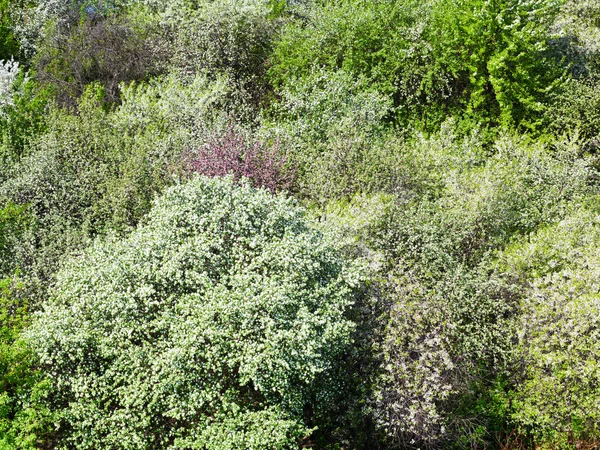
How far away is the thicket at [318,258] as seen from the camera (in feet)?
38.7

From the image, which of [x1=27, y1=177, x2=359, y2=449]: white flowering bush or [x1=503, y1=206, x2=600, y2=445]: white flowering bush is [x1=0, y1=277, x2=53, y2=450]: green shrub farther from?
[x1=503, y1=206, x2=600, y2=445]: white flowering bush

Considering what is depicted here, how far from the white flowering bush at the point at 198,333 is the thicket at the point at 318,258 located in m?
0.07

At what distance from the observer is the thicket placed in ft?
38.7

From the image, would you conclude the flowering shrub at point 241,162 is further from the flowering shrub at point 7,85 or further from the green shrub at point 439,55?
the flowering shrub at point 7,85

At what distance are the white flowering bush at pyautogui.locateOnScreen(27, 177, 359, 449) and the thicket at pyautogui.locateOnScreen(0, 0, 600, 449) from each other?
0.07 m

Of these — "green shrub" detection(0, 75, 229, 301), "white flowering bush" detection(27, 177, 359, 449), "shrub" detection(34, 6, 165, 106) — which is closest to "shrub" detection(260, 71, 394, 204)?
"green shrub" detection(0, 75, 229, 301)

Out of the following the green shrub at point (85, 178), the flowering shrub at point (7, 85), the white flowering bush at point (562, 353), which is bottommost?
the white flowering bush at point (562, 353)

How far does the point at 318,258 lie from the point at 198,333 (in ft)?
10.6

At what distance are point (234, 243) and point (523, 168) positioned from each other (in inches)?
440

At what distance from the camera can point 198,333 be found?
1142cm

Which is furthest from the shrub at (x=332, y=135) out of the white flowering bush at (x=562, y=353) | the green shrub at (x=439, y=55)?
the white flowering bush at (x=562, y=353)

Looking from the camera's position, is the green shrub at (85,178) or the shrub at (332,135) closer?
the green shrub at (85,178)

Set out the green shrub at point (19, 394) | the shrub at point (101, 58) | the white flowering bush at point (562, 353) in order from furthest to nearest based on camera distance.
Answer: the shrub at point (101, 58) < the white flowering bush at point (562, 353) < the green shrub at point (19, 394)

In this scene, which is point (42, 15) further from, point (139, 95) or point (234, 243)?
point (234, 243)
